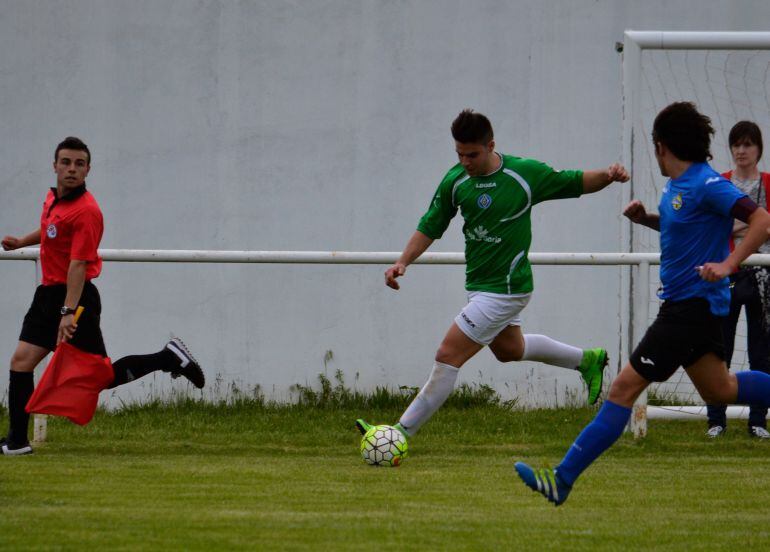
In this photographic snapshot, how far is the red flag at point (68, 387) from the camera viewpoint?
24.3 ft

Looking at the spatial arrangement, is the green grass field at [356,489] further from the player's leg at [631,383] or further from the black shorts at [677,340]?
the black shorts at [677,340]

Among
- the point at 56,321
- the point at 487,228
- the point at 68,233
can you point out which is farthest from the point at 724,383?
the point at 56,321

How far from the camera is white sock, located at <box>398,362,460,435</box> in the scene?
7.27 meters

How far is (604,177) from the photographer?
22.8 feet

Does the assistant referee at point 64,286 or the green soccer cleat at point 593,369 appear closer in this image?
the assistant referee at point 64,286

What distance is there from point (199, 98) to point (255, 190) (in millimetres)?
994

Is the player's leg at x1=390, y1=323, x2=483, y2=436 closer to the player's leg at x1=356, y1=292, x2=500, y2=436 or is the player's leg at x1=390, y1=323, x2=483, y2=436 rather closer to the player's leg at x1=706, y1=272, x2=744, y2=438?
the player's leg at x1=356, y1=292, x2=500, y2=436

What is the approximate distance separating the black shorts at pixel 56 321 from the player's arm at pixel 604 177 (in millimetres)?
3260

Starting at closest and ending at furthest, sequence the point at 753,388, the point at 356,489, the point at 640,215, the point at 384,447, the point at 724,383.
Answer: the point at 724,383 → the point at 753,388 → the point at 640,215 → the point at 356,489 → the point at 384,447

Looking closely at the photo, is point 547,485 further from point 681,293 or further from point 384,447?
point 384,447

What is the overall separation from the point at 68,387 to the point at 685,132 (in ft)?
13.7

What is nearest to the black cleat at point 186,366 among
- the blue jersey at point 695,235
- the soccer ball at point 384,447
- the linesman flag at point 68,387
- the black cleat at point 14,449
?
the linesman flag at point 68,387

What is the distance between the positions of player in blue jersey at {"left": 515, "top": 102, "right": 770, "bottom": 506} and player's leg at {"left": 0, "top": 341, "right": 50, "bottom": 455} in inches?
149

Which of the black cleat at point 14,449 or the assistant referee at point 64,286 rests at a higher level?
the assistant referee at point 64,286
